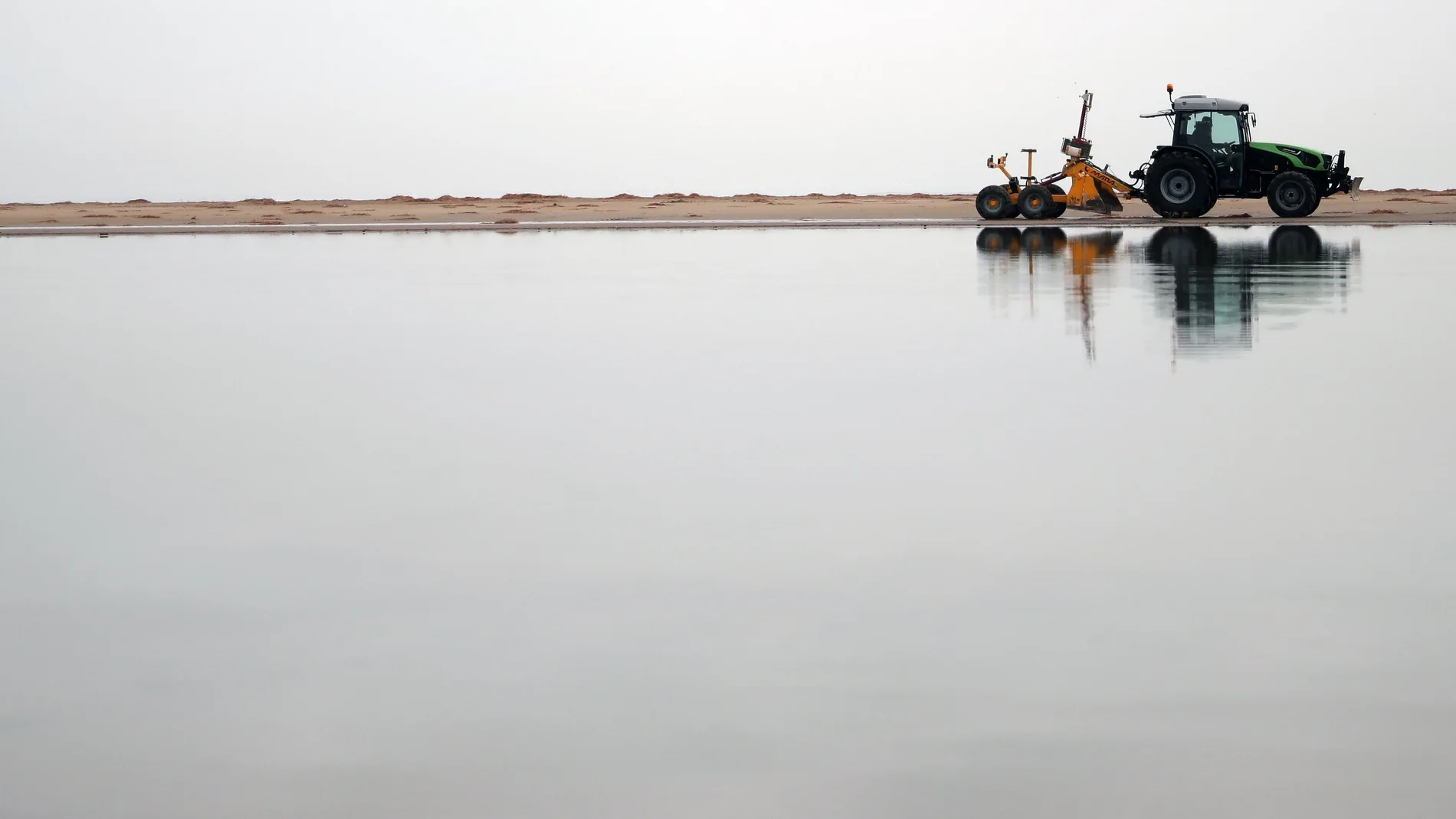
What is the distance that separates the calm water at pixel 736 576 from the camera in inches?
163

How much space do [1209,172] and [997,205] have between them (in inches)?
247

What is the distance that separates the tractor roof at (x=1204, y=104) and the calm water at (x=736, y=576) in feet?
81.9

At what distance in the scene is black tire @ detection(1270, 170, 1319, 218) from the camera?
38.3 m

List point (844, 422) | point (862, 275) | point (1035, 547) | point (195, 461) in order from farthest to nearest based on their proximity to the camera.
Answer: point (862, 275) → point (844, 422) → point (195, 461) → point (1035, 547)

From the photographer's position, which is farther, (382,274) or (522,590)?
(382,274)

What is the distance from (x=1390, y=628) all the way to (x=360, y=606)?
11.8 feet

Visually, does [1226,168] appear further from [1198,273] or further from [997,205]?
[1198,273]

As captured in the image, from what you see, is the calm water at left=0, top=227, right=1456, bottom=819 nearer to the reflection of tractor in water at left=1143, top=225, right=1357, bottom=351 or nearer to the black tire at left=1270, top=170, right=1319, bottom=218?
the reflection of tractor in water at left=1143, top=225, right=1357, bottom=351

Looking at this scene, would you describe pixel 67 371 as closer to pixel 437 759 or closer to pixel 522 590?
pixel 522 590

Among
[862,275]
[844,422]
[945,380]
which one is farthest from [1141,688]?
[862,275]

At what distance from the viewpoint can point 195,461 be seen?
8.86 m

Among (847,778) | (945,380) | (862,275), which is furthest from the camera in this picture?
(862,275)

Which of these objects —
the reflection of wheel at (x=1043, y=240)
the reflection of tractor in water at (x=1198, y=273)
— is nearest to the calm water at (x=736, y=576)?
the reflection of tractor in water at (x=1198, y=273)

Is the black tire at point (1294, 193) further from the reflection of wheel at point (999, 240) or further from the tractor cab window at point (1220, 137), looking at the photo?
the reflection of wheel at point (999, 240)
